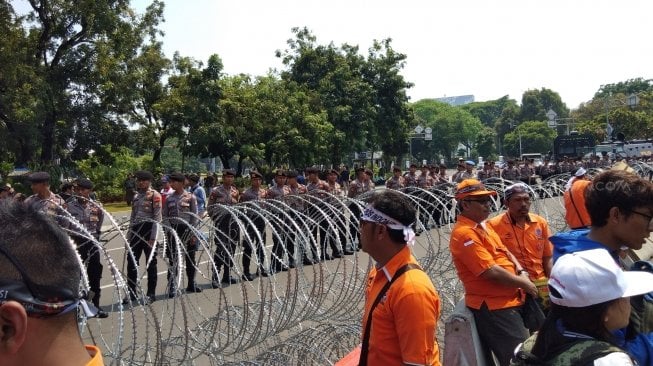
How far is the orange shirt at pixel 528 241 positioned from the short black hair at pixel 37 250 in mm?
3729

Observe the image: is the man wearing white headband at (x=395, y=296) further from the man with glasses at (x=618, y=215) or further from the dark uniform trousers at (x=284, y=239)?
the dark uniform trousers at (x=284, y=239)

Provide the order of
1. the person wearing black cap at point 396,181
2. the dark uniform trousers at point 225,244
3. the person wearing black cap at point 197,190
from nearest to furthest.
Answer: the dark uniform trousers at point 225,244 → the person wearing black cap at point 197,190 → the person wearing black cap at point 396,181

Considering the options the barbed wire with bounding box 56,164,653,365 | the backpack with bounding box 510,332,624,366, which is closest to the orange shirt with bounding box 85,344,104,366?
the backpack with bounding box 510,332,624,366

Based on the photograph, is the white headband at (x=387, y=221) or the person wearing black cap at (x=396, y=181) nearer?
the white headband at (x=387, y=221)

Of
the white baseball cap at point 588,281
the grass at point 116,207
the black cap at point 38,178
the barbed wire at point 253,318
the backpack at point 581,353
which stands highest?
the black cap at point 38,178

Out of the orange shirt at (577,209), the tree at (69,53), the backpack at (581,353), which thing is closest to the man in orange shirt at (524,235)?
the orange shirt at (577,209)

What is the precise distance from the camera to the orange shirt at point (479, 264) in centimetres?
422

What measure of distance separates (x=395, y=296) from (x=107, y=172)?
29167 mm

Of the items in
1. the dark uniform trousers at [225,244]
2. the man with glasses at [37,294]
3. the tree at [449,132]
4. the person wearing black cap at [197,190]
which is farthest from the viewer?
the tree at [449,132]

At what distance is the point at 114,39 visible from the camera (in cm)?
2591

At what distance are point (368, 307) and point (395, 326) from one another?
0.23 metres

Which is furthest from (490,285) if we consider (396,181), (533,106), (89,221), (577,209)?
(533,106)

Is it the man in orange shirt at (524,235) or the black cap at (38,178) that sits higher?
the black cap at (38,178)

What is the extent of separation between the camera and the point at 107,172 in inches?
1180
